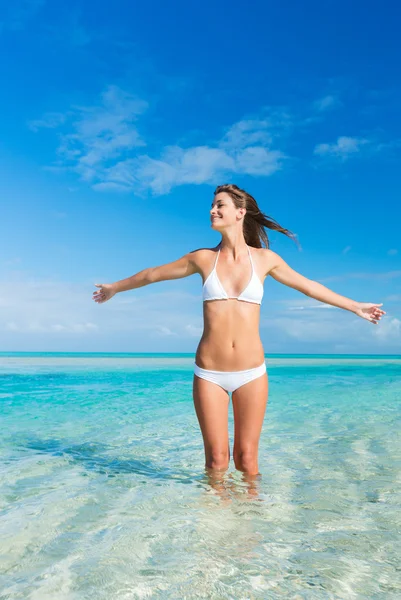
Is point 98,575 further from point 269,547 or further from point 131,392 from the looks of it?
point 131,392

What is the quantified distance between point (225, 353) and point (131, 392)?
11.7 m

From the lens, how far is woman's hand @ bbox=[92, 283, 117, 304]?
5070mm

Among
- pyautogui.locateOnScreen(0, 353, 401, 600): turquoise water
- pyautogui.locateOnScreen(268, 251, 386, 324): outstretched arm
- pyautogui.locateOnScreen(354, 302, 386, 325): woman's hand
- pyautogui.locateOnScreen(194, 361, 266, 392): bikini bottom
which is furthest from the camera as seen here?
pyautogui.locateOnScreen(354, 302, 386, 325): woman's hand

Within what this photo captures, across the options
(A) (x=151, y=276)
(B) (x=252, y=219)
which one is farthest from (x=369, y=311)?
(A) (x=151, y=276)

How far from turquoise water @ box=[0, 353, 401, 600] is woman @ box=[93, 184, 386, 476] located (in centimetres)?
45

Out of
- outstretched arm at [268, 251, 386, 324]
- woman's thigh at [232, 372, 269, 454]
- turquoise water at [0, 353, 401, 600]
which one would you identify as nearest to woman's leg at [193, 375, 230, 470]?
woman's thigh at [232, 372, 269, 454]

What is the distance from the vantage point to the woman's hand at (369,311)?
4857 mm

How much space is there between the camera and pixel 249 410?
431 centimetres

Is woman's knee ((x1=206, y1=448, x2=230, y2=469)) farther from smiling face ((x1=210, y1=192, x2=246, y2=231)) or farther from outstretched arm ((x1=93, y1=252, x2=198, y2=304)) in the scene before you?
smiling face ((x1=210, y1=192, x2=246, y2=231))

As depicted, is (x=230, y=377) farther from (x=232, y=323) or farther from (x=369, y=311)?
(x=369, y=311)

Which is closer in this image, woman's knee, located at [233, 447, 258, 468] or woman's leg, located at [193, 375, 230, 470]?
woman's leg, located at [193, 375, 230, 470]

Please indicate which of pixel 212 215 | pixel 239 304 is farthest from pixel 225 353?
pixel 212 215

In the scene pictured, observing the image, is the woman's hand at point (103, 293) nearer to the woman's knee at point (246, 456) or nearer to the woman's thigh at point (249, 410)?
the woman's thigh at point (249, 410)

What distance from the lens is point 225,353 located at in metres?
4.24
